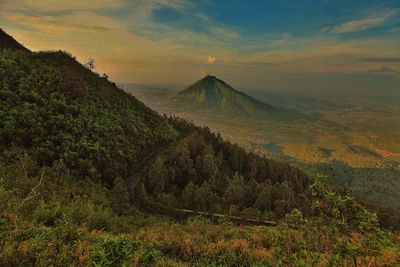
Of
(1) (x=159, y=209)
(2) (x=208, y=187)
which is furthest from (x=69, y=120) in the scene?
(2) (x=208, y=187)

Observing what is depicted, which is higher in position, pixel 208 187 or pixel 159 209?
pixel 208 187

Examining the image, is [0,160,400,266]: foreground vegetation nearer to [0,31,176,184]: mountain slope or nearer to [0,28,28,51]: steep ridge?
[0,31,176,184]: mountain slope

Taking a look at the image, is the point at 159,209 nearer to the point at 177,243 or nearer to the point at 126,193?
the point at 126,193

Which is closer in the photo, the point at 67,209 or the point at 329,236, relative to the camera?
the point at 329,236

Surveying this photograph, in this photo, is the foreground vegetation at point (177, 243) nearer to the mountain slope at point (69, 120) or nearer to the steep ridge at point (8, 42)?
the mountain slope at point (69, 120)

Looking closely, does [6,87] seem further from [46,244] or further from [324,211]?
[324,211]

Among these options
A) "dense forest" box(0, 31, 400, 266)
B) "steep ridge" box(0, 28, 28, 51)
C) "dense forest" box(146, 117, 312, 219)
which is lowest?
"dense forest" box(146, 117, 312, 219)

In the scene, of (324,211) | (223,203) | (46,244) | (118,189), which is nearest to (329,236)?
(324,211)

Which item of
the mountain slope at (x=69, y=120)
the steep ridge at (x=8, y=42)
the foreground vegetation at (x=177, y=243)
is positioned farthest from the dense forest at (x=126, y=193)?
the steep ridge at (x=8, y=42)

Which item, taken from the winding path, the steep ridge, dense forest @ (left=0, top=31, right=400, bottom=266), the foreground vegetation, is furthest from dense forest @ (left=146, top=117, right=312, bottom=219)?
the steep ridge
